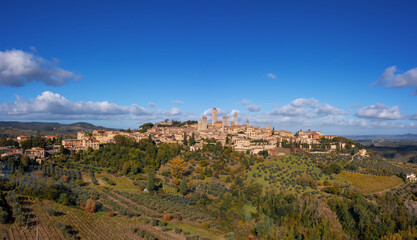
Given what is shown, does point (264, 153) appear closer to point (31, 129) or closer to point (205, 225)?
point (205, 225)

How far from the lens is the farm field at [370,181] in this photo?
38716 mm

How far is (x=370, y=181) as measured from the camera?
40844mm

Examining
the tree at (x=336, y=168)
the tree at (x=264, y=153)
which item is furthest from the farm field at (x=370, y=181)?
the tree at (x=264, y=153)

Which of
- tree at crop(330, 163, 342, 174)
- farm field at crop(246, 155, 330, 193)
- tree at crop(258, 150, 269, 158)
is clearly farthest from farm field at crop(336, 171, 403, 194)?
tree at crop(258, 150, 269, 158)

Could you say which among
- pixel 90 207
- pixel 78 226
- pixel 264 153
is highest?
pixel 264 153

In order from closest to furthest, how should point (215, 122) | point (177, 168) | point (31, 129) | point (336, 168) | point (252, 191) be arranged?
point (252, 191) < point (177, 168) < point (336, 168) < point (215, 122) < point (31, 129)

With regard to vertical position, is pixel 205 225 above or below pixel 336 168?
below

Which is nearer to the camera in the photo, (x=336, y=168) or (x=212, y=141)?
(x=336, y=168)

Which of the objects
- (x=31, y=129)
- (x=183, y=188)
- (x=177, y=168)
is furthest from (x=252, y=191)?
(x=31, y=129)

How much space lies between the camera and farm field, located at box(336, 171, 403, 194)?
3872cm

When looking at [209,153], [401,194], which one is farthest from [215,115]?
[401,194]

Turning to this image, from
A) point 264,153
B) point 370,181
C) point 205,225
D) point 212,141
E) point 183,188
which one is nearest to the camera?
point 205,225

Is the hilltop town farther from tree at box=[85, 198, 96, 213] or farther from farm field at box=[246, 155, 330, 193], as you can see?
tree at box=[85, 198, 96, 213]

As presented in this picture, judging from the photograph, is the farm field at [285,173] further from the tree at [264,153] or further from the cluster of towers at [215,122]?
the cluster of towers at [215,122]
